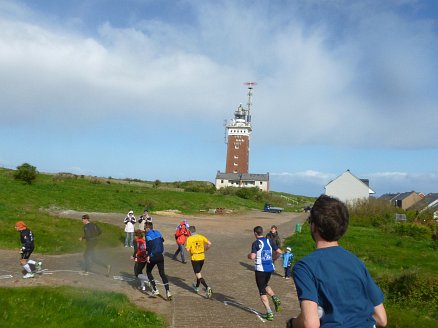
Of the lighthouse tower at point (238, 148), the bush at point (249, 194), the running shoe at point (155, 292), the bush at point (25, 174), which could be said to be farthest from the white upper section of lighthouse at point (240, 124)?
the running shoe at point (155, 292)

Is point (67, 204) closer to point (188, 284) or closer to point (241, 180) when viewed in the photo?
point (188, 284)

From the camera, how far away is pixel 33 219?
934 inches

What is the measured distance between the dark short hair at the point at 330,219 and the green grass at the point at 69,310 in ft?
21.2

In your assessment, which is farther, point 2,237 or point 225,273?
point 2,237

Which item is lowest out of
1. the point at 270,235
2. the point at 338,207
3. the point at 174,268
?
the point at 174,268

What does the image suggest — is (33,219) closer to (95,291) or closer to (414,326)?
(95,291)

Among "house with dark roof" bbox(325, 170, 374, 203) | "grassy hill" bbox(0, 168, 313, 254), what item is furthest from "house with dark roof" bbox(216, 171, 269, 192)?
"house with dark roof" bbox(325, 170, 374, 203)

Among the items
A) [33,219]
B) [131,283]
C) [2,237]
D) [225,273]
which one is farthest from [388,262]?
[33,219]

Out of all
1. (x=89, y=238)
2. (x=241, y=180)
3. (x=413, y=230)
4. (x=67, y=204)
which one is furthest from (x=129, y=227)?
(x=241, y=180)

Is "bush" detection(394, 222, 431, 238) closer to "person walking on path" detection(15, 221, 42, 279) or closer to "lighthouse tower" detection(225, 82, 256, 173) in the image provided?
"person walking on path" detection(15, 221, 42, 279)

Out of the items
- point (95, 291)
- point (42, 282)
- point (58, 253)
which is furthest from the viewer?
point (58, 253)

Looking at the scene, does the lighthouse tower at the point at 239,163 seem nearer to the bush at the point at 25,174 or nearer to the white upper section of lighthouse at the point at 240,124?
the white upper section of lighthouse at the point at 240,124

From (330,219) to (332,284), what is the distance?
467 mm

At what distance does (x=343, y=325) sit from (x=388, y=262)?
17.5 meters
